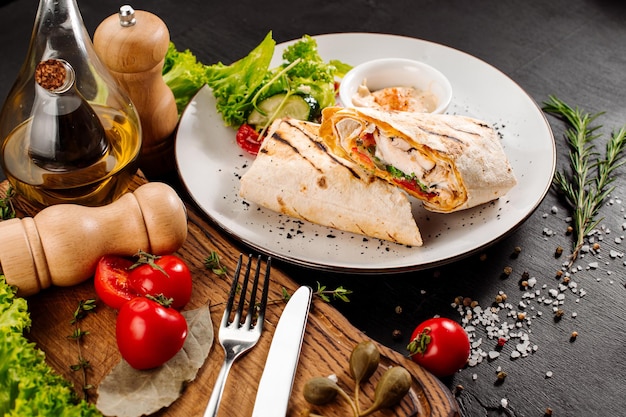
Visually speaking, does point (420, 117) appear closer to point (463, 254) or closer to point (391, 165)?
point (391, 165)

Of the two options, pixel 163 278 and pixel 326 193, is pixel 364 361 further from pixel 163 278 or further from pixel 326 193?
pixel 326 193

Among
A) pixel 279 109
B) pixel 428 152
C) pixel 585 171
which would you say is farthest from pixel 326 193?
pixel 585 171

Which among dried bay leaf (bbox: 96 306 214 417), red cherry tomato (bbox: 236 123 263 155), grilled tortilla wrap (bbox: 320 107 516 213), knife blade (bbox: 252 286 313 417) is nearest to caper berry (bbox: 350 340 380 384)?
knife blade (bbox: 252 286 313 417)

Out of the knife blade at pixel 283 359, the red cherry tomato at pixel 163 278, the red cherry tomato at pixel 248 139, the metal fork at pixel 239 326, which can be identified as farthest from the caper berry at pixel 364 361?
the red cherry tomato at pixel 248 139

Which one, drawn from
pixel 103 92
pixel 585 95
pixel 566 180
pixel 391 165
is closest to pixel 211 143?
pixel 103 92

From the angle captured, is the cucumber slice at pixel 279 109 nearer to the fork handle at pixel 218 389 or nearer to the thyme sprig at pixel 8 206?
the thyme sprig at pixel 8 206

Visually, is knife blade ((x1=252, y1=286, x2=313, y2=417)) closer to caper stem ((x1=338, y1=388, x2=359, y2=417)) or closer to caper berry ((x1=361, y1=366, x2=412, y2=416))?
caper stem ((x1=338, y1=388, x2=359, y2=417))

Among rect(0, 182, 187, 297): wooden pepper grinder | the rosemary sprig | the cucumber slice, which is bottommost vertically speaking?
the rosemary sprig
